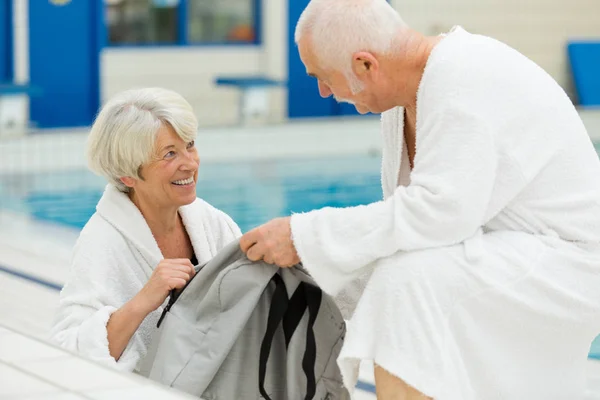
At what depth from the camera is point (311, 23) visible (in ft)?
8.70

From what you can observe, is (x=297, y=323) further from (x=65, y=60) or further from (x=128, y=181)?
(x=65, y=60)

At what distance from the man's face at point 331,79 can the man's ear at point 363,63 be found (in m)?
0.04

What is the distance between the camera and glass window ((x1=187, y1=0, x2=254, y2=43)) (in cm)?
1313

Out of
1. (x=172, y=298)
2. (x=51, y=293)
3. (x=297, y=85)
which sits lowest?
(x=51, y=293)

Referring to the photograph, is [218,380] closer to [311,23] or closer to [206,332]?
[206,332]

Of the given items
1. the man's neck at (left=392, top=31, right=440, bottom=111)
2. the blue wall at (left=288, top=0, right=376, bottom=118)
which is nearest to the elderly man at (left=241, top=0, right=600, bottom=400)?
the man's neck at (left=392, top=31, right=440, bottom=111)

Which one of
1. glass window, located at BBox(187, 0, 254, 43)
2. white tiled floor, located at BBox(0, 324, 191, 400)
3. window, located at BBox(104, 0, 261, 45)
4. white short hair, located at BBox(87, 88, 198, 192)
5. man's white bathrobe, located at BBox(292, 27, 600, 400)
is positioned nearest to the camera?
white tiled floor, located at BBox(0, 324, 191, 400)

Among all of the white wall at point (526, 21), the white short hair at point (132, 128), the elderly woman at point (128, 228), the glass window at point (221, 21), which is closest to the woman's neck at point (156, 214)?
the elderly woman at point (128, 228)

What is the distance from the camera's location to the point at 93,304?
2939mm

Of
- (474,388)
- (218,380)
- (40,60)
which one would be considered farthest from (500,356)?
(40,60)

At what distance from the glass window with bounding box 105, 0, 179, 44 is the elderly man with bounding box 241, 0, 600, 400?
1019 centimetres

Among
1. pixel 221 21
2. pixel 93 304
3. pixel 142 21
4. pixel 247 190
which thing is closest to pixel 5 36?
pixel 142 21

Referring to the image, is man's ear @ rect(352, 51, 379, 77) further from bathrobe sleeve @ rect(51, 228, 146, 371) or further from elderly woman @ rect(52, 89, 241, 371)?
bathrobe sleeve @ rect(51, 228, 146, 371)

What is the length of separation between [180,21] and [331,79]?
10504 mm
